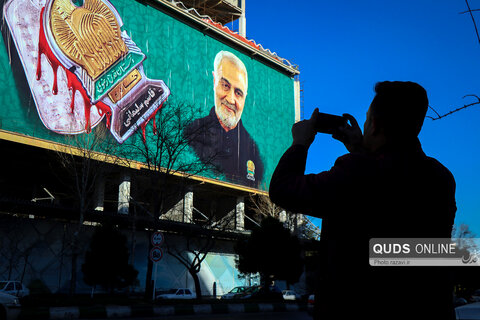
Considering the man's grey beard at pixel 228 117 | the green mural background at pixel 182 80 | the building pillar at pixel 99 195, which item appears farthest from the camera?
the man's grey beard at pixel 228 117

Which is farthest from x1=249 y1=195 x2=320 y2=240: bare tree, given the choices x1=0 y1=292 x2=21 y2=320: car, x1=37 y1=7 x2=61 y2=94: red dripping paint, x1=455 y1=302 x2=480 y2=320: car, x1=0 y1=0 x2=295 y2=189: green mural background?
x1=455 y1=302 x2=480 y2=320: car

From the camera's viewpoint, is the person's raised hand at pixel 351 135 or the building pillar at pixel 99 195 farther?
the building pillar at pixel 99 195

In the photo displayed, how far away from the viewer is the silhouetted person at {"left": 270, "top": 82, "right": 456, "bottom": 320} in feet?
4.19

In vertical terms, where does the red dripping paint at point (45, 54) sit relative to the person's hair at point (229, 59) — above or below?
below

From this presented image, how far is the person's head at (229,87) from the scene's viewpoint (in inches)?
1767

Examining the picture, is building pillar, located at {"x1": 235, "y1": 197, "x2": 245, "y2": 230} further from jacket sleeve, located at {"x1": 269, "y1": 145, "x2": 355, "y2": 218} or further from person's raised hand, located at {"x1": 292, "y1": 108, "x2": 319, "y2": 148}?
jacket sleeve, located at {"x1": 269, "y1": 145, "x2": 355, "y2": 218}

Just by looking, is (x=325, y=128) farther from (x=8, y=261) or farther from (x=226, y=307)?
(x=8, y=261)

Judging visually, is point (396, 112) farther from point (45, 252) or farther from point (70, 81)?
point (70, 81)

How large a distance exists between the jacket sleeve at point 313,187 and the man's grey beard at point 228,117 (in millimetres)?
43140

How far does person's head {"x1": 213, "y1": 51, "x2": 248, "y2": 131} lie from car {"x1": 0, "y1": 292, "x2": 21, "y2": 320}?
3489cm

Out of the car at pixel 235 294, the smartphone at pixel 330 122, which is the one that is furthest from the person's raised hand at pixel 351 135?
the car at pixel 235 294

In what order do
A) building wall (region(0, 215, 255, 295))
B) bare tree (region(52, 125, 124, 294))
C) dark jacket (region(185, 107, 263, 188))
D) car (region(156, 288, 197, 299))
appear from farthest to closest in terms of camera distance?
dark jacket (region(185, 107, 263, 188)) → car (region(156, 288, 197, 299)) → building wall (region(0, 215, 255, 295)) → bare tree (region(52, 125, 124, 294))

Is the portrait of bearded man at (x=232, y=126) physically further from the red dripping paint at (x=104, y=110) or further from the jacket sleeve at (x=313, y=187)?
the jacket sleeve at (x=313, y=187)

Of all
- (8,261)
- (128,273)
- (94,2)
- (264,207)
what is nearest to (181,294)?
(128,273)
